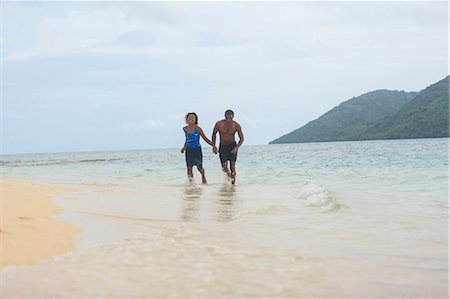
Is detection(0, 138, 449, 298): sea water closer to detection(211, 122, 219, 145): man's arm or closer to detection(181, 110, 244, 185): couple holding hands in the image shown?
detection(181, 110, 244, 185): couple holding hands

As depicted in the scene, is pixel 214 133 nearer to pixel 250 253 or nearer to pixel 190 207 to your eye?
pixel 190 207

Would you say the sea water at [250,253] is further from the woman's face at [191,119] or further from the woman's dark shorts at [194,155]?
the woman's face at [191,119]

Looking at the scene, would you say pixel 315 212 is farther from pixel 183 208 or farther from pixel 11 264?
pixel 11 264

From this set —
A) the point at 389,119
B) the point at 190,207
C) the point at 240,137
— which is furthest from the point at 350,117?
the point at 190,207

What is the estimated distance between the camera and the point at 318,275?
3439 millimetres

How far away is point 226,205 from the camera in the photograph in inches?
304

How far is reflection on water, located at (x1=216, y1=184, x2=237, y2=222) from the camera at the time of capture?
635 centimetres

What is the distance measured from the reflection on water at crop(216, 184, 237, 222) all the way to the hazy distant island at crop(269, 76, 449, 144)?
335ft

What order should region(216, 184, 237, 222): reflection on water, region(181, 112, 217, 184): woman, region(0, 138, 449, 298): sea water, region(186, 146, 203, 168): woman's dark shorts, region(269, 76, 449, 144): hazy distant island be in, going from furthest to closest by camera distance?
region(269, 76, 449, 144): hazy distant island, region(186, 146, 203, 168): woman's dark shorts, region(181, 112, 217, 184): woman, region(216, 184, 237, 222): reflection on water, region(0, 138, 449, 298): sea water

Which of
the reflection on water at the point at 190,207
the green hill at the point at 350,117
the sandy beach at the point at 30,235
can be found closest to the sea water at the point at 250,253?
the reflection on water at the point at 190,207

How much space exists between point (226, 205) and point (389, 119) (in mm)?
137927

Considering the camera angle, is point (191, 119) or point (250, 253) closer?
point (250, 253)

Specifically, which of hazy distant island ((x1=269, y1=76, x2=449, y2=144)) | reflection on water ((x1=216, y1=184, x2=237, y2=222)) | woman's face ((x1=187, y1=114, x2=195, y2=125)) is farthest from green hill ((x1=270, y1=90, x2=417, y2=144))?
reflection on water ((x1=216, y1=184, x2=237, y2=222))

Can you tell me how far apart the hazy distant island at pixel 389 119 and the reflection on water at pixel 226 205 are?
102150mm
